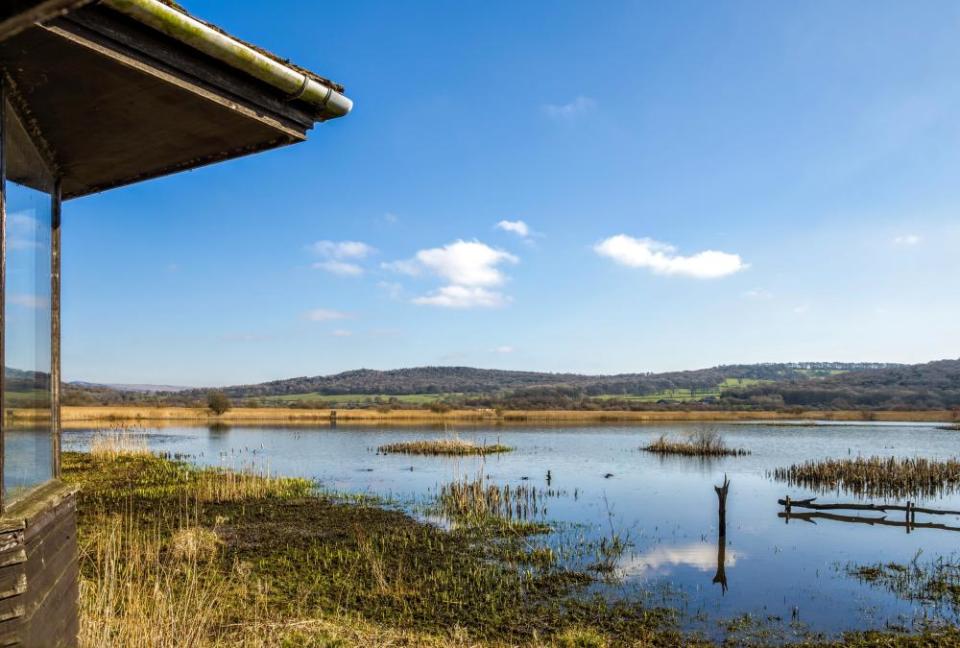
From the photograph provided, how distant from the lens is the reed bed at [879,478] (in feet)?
87.2

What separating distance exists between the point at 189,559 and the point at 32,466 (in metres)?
8.32

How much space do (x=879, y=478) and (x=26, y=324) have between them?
30541 mm

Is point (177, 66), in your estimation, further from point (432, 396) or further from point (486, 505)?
point (432, 396)

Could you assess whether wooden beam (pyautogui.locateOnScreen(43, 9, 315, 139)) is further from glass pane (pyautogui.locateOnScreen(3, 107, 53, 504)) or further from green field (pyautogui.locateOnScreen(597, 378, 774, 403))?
green field (pyautogui.locateOnScreen(597, 378, 774, 403))

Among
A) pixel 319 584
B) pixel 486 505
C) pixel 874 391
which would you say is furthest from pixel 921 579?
pixel 874 391

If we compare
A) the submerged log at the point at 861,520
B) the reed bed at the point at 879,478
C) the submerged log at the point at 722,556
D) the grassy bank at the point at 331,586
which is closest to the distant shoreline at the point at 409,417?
the reed bed at the point at 879,478

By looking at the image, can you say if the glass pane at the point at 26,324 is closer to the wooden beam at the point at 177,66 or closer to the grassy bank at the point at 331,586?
the wooden beam at the point at 177,66

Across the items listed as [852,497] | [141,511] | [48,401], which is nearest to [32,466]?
[48,401]

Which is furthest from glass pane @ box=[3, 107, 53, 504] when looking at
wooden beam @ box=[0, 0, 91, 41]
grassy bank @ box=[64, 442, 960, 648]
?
grassy bank @ box=[64, 442, 960, 648]

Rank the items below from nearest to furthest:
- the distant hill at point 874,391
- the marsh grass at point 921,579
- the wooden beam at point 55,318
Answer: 1. the wooden beam at point 55,318
2. the marsh grass at point 921,579
3. the distant hill at point 874,391

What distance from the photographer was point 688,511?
21.4 meters

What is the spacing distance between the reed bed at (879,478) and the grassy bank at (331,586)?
16.2 m

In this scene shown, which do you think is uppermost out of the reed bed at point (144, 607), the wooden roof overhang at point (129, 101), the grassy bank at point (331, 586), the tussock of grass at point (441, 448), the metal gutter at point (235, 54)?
the metal gutter at point (235, 54)

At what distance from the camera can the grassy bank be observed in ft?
26.3
